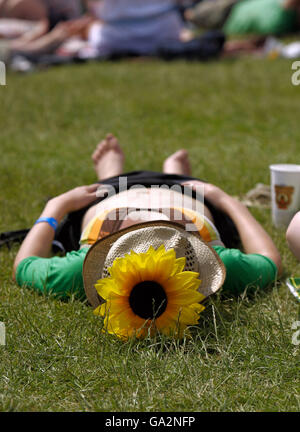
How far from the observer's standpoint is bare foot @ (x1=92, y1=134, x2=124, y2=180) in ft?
10.6

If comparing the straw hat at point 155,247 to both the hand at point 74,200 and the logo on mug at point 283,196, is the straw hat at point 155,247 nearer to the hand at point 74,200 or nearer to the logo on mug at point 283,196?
the hand at point 74,200

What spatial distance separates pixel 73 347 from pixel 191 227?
696 mm

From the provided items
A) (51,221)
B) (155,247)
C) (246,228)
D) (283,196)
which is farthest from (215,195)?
(155,247)

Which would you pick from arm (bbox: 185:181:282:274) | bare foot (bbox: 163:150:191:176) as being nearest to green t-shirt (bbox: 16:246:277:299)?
arm (bbox: 185:181:282:274)

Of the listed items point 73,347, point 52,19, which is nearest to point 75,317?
point 73,347

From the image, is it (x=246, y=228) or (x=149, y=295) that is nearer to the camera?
(x=149, y=295)

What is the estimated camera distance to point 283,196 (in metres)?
2.84

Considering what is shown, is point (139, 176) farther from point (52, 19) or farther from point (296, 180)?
point (52, 19)

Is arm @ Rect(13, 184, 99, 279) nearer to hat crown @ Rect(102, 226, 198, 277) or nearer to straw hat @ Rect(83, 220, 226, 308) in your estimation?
straw hat @ Rect(83, 220, 226, 308)

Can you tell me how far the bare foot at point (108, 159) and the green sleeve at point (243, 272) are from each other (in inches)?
46.8

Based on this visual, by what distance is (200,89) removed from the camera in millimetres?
6055

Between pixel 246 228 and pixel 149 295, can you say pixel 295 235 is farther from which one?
pixel 246 228

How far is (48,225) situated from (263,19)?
8511 mm

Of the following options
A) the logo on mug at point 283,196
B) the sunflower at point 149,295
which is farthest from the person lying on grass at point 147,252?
the logo on mug at point 283,196
